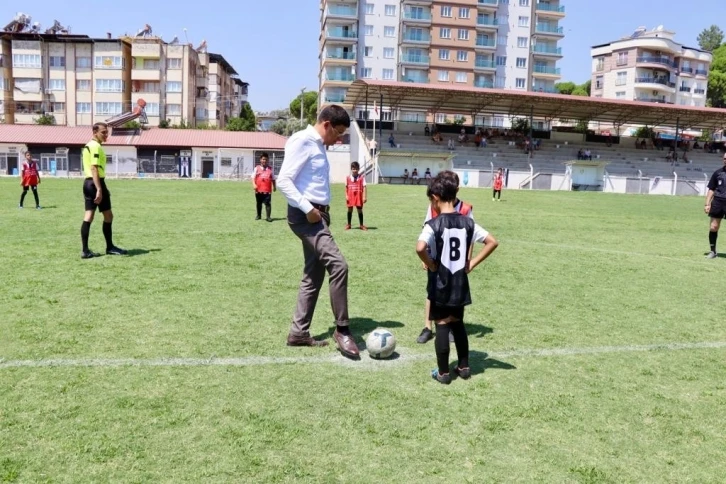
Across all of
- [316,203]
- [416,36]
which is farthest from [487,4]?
[316,203]

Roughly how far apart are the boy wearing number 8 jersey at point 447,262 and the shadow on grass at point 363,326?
133cm

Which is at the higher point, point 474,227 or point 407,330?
point 474,227

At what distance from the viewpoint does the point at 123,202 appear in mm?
21375

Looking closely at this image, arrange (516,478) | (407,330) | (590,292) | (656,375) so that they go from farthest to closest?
(590,292), (407,330), (656,375), (516,478)

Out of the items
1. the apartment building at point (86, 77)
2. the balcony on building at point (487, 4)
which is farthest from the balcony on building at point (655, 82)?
the apartment building at point (86, 77)

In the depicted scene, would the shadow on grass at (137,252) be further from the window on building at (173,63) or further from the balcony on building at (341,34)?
the window on building at (173,63)

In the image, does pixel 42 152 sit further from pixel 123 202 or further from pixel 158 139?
pixel 123 202

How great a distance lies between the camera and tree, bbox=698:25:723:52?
109688mm

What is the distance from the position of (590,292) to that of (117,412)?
20.0ft

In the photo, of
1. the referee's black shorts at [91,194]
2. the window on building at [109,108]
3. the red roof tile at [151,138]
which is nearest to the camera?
the referee's black shorts at [91,194]

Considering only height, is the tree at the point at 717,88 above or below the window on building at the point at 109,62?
above

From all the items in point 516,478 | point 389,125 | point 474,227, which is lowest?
point 516,478

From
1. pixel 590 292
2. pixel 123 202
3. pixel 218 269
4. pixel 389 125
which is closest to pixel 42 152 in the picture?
pixel 389 125

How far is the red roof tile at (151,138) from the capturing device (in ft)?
174
